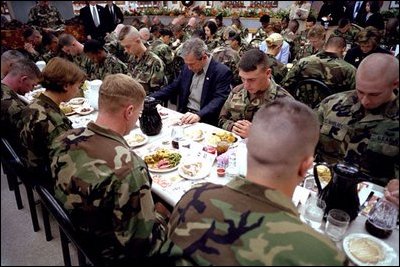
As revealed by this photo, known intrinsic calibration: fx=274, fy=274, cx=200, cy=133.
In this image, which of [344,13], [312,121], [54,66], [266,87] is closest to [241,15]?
[344,13]

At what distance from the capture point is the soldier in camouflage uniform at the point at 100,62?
12.6 feet

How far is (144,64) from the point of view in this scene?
3.69 m

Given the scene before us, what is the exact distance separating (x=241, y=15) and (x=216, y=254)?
973 cm

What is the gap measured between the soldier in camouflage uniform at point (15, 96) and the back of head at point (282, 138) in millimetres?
1786

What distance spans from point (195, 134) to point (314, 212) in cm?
112

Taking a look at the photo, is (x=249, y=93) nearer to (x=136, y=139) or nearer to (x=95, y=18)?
(x=136, y=139)

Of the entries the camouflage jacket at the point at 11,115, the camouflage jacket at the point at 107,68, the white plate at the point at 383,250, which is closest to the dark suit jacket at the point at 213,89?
the camouflage jacket at the point at 107,68

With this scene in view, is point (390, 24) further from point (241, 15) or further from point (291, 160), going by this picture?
point (291, 160)

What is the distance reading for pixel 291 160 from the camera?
0.99 meters

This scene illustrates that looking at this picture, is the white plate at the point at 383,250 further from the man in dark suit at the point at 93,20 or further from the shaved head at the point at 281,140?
the man in dark suit at the point at 93,20

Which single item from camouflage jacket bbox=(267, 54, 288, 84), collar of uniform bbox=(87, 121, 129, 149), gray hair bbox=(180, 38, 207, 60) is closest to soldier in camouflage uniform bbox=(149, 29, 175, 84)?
camouflage jacket bbox=(267, 54, 288, 84)

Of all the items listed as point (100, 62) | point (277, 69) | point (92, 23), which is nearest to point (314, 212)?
point (277, 69)

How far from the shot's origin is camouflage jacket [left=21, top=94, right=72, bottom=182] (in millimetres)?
1915

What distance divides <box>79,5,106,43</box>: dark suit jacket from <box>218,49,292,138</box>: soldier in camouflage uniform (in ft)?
16.8
